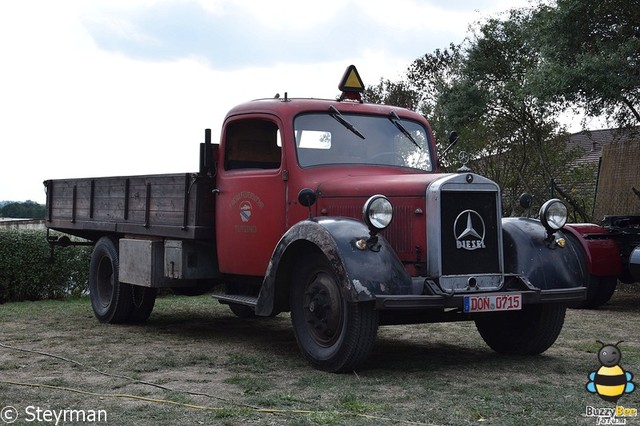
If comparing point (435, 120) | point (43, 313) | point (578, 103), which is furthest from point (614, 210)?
point (43, 313)

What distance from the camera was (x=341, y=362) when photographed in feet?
21.2

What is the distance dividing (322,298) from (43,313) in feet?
19.1

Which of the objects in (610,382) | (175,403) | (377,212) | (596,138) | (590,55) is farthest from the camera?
(596,138)

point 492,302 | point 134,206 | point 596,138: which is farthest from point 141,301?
point 596,138

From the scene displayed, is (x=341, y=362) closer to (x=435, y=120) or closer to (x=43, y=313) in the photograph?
(x=43, y=313)

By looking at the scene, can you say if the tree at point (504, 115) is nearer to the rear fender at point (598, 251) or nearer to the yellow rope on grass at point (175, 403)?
the rear fender at point (598, 251)

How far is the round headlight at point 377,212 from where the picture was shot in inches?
252

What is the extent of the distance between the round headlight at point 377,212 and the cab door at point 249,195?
4.65ft

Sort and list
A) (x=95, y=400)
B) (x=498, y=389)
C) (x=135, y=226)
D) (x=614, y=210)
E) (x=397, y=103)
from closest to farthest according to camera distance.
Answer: (x=95, y=400), (x=498, y=389), (x=135, y=226), (x=614, y=210), (x=397, y=103)

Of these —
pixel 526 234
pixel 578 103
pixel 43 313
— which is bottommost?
pixel 43 313

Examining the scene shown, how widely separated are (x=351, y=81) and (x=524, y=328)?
2.85 m

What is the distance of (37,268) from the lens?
1320 centimetres

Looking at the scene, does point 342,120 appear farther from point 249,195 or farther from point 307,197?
point 307,197

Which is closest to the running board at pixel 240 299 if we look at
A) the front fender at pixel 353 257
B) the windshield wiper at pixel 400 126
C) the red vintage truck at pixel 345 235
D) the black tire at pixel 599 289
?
the red vintage truck at pixel 345 235
